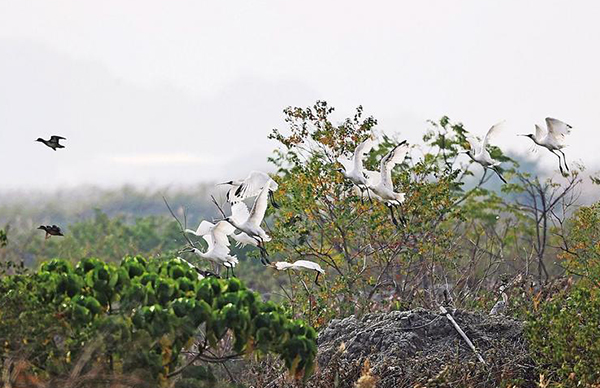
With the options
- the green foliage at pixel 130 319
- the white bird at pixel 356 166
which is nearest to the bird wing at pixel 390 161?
the white bird at pixel 356 166

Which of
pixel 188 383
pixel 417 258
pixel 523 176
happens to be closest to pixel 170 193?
pixel 523 176

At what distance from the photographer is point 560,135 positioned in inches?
531

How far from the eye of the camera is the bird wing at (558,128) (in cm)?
1337

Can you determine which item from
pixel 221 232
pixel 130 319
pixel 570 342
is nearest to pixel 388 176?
pixel 221 232

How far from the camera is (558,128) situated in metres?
13.4

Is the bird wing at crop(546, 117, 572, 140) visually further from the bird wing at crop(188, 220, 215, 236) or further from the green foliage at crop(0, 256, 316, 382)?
the green foliage at crop(0, 256, 316, 382)

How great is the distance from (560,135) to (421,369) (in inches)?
203

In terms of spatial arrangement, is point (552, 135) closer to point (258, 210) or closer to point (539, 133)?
point (539, 133)

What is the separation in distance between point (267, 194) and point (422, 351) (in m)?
1.93

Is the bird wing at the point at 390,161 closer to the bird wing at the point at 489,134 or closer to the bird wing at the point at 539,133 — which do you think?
the bird wing at the point at 489,134

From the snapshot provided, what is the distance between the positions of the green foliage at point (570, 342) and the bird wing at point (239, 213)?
277 cm

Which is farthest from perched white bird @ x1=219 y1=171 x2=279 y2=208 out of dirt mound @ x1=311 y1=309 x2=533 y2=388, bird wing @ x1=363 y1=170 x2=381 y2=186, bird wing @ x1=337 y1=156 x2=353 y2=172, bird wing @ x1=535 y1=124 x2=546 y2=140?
bird wing @ x1=535 y1=124 x2=546 y2=140

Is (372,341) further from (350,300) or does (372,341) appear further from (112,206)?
(112,206)

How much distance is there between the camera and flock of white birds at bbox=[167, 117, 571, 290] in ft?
33.9
